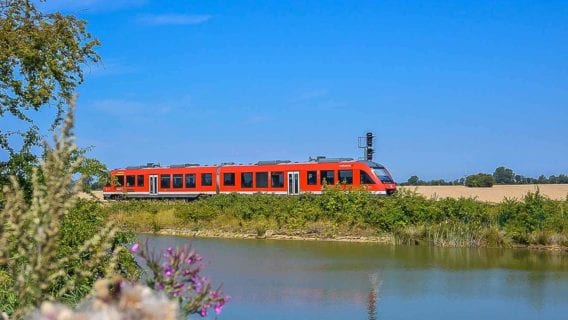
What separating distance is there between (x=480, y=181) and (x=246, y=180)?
25.4 meters

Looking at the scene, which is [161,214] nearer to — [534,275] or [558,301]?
[534,275]

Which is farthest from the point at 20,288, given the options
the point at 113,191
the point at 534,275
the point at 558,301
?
the point at 113,191

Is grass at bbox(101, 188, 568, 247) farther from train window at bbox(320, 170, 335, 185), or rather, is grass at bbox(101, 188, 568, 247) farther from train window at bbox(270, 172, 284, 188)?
train window at bbox(270, 172, 284, 188)

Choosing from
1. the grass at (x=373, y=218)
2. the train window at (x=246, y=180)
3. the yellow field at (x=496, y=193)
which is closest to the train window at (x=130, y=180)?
the yellow field at (x=496, y=193)

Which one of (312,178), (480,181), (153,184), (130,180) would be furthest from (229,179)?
(480,181)

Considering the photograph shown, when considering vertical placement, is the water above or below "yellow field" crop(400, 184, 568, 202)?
below

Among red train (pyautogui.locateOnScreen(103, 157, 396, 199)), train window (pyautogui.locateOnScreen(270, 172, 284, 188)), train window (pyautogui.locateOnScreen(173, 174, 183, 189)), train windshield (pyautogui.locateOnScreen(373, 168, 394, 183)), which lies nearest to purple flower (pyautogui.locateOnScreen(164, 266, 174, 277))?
red train (pyautogui.locateOnScreen(103, 157, 396, 199))

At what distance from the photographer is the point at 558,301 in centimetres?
1206

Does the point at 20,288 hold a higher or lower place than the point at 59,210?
lower

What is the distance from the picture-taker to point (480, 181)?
51438 mm

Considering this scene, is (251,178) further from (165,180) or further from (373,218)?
(373,218)

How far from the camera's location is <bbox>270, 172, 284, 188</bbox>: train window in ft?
98.4

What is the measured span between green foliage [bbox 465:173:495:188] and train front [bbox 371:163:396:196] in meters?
24.0

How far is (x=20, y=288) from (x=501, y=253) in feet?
57.9
